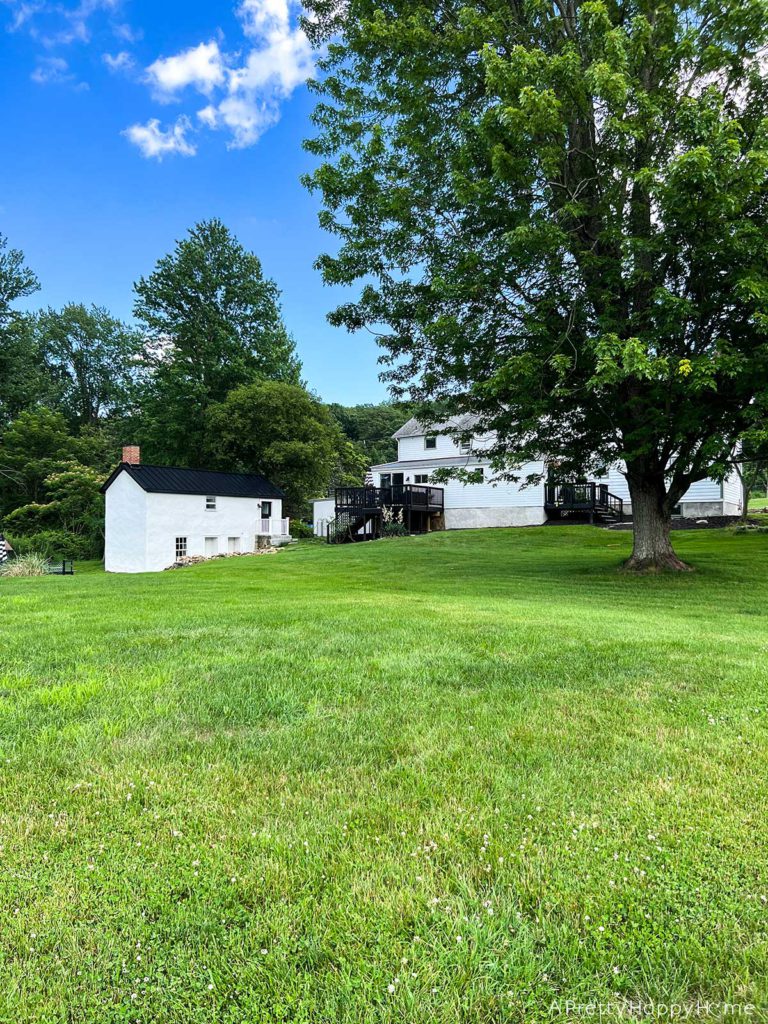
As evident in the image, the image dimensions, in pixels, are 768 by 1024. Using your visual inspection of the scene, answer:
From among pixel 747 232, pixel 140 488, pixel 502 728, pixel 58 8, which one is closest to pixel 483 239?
pixel 747 232

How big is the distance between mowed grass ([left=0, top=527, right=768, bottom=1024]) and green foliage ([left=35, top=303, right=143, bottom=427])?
158 feet

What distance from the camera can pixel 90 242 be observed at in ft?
88.6

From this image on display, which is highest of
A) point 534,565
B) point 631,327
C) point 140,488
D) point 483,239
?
point 483,239

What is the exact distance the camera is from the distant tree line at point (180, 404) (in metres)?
28.8

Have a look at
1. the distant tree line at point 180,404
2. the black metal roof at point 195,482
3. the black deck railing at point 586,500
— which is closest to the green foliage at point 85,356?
the distant tree line at point 180,404

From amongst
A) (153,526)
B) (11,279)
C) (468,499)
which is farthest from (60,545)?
(468,499)

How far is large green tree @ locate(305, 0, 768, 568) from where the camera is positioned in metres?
8.55

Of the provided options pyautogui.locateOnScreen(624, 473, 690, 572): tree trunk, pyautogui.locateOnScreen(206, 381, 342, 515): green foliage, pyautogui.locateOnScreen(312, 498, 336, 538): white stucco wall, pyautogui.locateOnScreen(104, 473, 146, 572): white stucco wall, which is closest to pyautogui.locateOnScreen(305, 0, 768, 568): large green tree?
pyautogui.locateOnScreen(624, 473, 690, 572): tree trunk

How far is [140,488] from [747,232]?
73.9ft

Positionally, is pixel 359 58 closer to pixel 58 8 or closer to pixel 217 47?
pixel 217 47

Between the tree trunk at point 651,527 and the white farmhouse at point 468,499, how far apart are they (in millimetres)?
11321

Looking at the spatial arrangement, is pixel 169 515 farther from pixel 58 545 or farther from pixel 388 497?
pixel 388 497

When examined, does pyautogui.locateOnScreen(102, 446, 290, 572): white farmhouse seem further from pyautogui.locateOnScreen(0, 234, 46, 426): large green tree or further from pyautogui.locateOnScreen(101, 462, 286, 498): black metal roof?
pyautogui.locateOnScreen(0, 234, 46, 426): large green tree

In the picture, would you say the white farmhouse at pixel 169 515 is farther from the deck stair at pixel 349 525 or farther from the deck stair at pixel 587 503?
the deck stair at pixel 587 503
